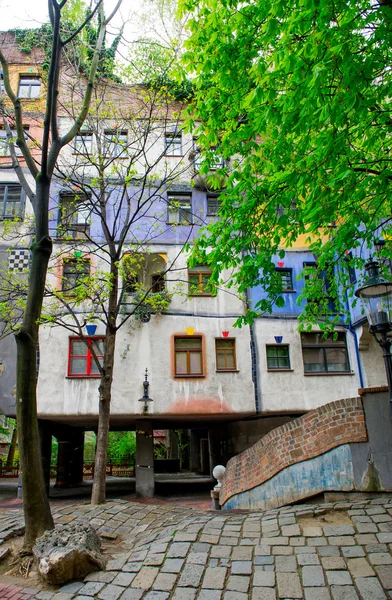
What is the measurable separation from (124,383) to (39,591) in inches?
413

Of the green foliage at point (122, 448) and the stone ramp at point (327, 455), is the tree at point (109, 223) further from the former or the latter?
the green foliage at point (122, 448)

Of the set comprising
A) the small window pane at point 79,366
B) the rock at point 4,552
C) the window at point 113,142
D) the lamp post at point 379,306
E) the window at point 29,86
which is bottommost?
the rock at point 4,552

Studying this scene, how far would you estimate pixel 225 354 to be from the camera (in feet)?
52.3

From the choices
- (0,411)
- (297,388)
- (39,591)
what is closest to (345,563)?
(39,591)

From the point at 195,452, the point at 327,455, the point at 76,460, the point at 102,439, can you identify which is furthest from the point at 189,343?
the point at 195,452

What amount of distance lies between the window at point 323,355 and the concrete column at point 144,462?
635 cm

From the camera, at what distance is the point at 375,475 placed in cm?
702

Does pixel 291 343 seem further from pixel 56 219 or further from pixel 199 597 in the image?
pixel 199 597

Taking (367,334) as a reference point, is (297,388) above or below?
below

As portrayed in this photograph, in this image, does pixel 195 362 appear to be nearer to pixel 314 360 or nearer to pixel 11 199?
pixel 314 360

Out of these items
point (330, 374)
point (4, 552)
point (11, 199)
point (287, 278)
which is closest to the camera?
point (4, 552)

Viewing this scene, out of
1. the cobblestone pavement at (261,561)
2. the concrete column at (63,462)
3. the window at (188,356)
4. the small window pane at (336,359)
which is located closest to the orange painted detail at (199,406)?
the window at (188,356)

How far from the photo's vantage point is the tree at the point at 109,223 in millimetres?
10828

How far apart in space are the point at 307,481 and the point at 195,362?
26.6 ft
